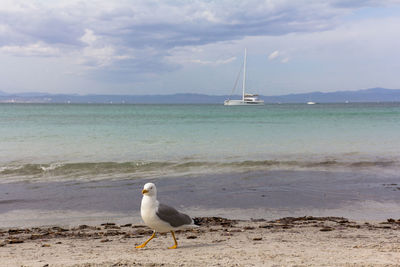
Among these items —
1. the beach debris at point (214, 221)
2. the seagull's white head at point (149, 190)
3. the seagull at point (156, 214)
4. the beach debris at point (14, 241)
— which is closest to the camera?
the seagull's white head at point (149, 190)

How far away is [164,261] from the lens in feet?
16.1

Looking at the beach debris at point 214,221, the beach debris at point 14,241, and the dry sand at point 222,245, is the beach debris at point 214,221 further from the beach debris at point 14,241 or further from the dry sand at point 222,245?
the beach debris at point 14,241

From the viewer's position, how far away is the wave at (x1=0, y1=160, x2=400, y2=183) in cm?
1282

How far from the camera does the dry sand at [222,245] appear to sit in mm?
4836

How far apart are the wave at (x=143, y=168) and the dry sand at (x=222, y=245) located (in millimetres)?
5744

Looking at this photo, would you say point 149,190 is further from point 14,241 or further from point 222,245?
point 14,241

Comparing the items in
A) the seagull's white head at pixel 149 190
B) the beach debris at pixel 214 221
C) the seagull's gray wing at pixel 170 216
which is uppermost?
the seagull's white head at pixel 149 190

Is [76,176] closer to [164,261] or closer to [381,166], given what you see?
[164,261]

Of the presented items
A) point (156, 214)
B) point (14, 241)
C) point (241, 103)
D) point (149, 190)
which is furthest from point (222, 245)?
point (241, 103)

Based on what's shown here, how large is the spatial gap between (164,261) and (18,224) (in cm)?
396

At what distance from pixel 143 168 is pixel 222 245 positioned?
8.81 m

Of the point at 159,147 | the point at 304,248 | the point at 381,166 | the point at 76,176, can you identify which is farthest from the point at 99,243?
the point at 159,147

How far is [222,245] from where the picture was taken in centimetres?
574

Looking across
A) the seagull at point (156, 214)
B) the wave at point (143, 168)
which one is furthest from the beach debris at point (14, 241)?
the wave at point (143, 168)
